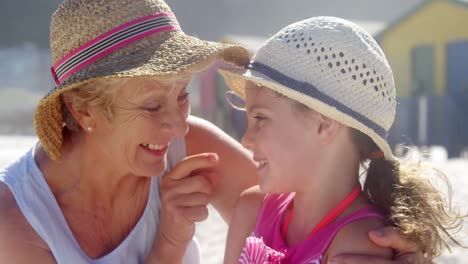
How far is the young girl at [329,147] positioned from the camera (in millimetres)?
1884

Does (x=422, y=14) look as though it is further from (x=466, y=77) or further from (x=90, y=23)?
(x=90, y=23)

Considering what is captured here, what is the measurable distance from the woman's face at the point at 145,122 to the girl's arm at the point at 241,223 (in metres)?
0.33

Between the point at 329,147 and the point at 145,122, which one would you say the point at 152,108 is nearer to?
the point at 145,122

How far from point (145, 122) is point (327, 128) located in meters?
0.61

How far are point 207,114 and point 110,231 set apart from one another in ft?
37.3

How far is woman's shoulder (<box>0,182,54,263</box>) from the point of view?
2.16m

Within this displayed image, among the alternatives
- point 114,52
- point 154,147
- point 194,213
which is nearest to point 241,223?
point 194,213

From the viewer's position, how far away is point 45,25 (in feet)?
95.3

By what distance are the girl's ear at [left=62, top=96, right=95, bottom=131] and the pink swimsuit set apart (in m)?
0.68

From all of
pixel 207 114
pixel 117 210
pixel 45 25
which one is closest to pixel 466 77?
pixel 207 114

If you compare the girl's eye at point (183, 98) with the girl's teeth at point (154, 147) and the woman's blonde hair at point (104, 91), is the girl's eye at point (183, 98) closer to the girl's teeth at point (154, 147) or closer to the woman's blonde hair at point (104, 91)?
the woman's blonde hair at point (104, 91)

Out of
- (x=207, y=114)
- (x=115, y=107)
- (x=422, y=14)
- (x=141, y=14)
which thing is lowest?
(x=207, y=114)

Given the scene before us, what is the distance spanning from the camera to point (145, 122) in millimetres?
2162

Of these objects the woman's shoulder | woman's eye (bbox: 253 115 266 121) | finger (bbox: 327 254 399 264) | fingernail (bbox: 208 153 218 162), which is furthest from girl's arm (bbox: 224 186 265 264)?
the woman's shoulder
